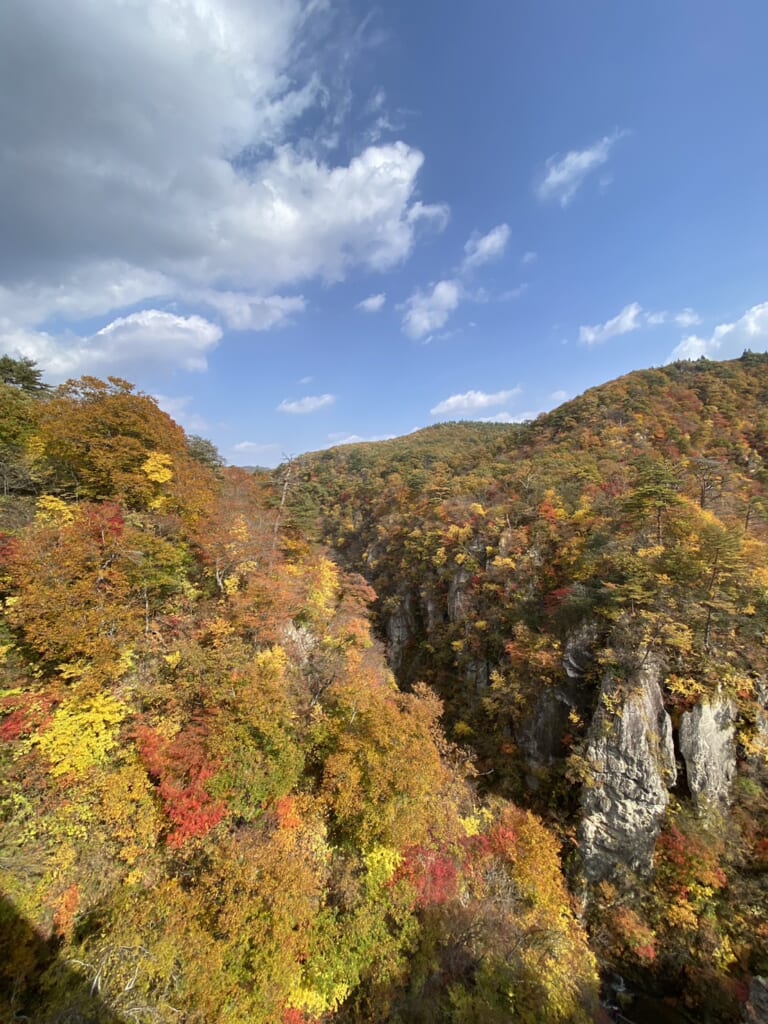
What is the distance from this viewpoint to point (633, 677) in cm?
1541

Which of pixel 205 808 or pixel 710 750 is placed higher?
pixel 205 808

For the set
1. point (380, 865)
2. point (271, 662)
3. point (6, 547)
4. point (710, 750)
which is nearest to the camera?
point (6, 547)

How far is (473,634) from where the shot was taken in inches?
1016

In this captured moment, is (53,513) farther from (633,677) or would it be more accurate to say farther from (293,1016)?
(633,677)

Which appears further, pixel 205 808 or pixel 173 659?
pixel 173 659

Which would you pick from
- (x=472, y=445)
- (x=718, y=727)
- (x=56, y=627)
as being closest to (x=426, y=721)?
(x=718, y=727)

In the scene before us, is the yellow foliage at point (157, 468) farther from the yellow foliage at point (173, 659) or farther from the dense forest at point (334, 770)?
the yellow foliage at point (173, 659)

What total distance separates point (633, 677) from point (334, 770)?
498 inches

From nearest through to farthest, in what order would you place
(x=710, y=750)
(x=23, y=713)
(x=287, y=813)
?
(x=23, y=713)
(x=287, y=813)
(x=710, y=750)

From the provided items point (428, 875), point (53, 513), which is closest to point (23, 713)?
point (53, 513)

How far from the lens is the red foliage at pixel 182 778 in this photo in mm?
Result: 10570

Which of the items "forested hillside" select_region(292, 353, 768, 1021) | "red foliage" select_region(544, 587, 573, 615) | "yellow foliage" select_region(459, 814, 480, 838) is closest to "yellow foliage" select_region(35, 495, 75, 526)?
"forested hillside" select_region(292, 353, 768, 1021)

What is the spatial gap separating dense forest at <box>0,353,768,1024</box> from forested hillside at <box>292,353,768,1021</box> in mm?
123

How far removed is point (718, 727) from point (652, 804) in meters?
3.99
